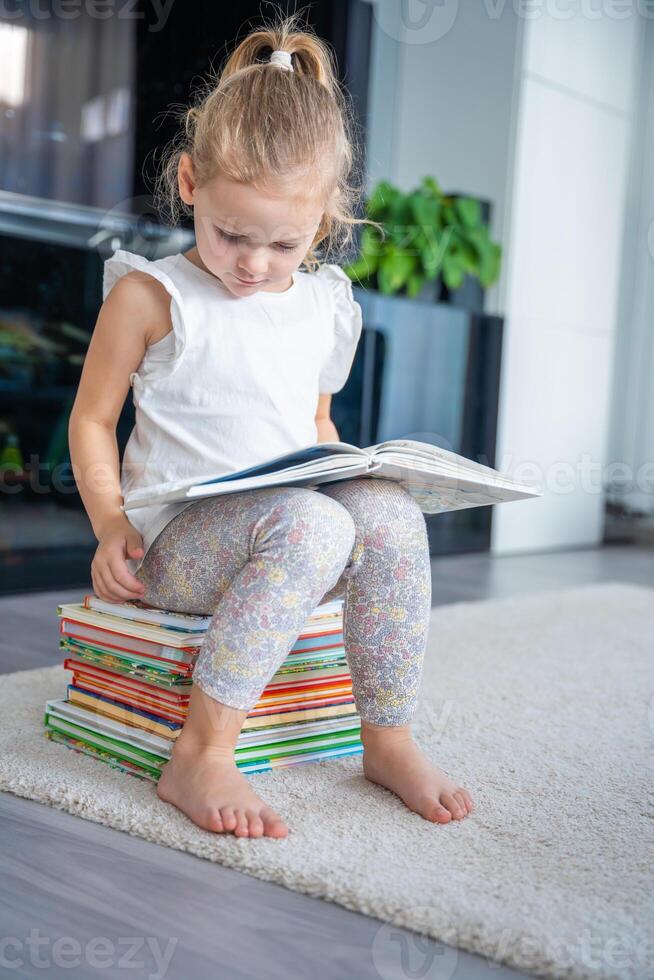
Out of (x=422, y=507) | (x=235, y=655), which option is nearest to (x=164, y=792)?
(x=235, y=655)

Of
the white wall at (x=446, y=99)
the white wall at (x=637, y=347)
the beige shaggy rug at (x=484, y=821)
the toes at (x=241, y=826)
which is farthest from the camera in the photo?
the white wall at (x=637, y=347)

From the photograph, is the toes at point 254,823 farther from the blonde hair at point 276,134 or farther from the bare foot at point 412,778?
the blonde hair at point 276,134

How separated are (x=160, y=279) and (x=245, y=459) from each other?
8.0 inches

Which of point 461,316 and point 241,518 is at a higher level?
point 461,316

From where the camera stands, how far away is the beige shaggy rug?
2.60 ft

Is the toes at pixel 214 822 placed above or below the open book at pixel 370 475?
below

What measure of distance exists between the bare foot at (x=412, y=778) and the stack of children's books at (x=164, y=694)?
82 mm

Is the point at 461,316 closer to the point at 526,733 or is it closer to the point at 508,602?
the point at 508,602

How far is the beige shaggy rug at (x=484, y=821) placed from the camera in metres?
Answer: 0.79

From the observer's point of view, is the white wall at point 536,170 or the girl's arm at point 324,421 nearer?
the girl's arm at point 324,421

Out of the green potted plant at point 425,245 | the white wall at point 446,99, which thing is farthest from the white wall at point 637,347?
the green potted plant at point 425,245

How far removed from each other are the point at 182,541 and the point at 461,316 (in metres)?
2.14

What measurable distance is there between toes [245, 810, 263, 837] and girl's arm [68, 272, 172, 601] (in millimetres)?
294

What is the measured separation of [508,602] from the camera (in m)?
2.34
